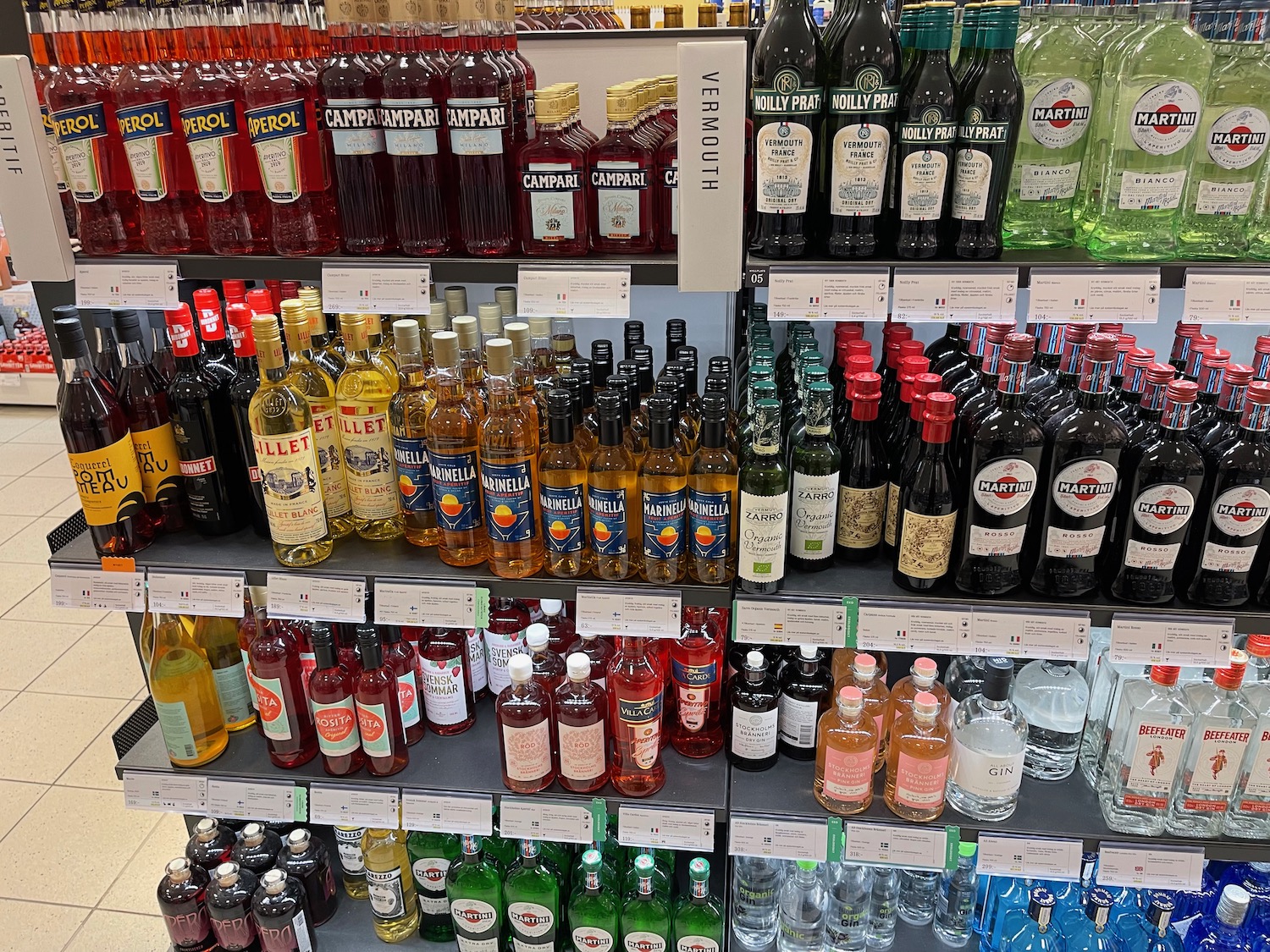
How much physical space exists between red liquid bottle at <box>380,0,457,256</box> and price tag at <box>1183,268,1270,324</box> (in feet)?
4.03

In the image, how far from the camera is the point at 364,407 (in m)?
1.68

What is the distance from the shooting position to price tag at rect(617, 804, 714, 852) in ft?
5.71

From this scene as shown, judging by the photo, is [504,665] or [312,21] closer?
[312,21]

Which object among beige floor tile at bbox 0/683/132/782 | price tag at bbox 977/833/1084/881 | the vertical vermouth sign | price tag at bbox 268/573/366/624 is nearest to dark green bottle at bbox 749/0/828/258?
the vertical vermouth sign

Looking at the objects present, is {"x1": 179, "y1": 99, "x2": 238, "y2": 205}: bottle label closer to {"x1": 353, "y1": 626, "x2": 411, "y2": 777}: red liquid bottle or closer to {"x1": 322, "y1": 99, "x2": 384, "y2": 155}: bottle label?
{"x1": 322, "y1": 99, "x2": 384, "y2": 155}: bottle label

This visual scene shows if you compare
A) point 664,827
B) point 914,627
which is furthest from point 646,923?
point 914,627

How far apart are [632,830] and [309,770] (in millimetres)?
743

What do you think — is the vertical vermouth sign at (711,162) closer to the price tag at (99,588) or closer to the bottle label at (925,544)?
the bottle label at (925,544)

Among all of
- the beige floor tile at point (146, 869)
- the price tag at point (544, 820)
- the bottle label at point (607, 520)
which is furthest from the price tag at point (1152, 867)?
the beige floor tile at point (146, 869)

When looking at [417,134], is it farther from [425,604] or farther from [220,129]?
[425,604]

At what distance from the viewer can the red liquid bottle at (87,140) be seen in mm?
1501

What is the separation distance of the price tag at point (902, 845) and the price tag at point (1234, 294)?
106 cm

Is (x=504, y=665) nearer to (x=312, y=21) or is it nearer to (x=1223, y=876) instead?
(x=312, y=21)

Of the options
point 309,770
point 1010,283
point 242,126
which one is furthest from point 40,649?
point 1010,283
